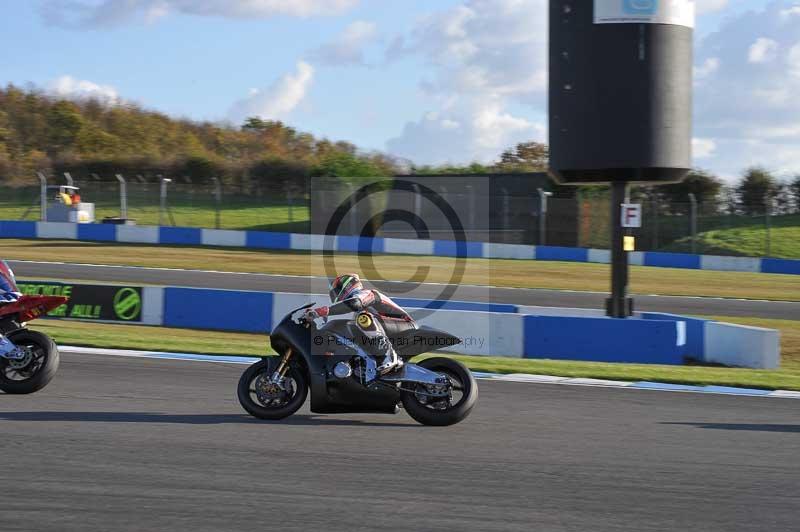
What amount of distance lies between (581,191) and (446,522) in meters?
33.4

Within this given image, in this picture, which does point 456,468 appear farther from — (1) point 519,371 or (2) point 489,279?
(2) point 489,279

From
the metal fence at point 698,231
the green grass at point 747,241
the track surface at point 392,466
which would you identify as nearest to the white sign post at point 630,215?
the track surface at point 392,466

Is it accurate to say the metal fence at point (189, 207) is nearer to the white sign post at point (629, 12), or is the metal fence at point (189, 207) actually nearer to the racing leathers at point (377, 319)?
the white sign post at point (629, 12)

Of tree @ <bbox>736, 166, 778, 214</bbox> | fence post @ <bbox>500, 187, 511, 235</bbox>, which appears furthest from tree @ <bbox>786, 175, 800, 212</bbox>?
fence post @ <bbox>500, 187, 511, 235</bbox>

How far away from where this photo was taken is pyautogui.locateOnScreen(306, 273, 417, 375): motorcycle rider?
25.0 ft

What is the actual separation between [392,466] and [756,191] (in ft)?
123

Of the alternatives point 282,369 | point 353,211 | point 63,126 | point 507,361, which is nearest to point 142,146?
point 63,126

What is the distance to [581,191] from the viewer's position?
1480 inches

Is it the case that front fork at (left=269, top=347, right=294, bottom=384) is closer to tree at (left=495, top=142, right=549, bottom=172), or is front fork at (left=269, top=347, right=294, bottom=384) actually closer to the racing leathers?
the racing leathers

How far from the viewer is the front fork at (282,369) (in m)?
7.98

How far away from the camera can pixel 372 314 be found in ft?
25.6

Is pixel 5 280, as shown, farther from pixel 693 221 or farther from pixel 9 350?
pixel 693 221

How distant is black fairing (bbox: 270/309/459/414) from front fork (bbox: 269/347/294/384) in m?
0.05

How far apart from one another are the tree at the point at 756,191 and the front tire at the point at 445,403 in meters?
32.8
